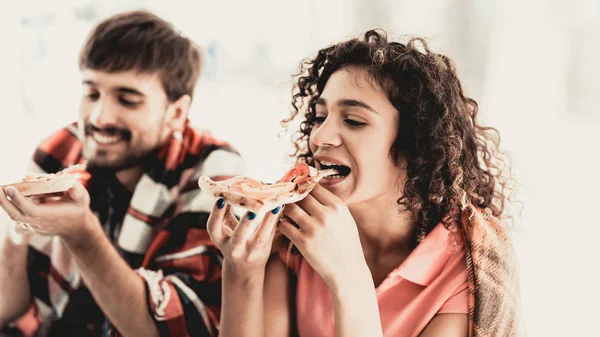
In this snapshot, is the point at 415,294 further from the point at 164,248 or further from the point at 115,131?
the point at 115,131

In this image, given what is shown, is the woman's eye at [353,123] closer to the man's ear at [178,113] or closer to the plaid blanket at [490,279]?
the plaid blanket at [490,279]

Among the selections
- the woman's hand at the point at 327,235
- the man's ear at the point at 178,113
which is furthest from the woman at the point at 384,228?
the man's ear at the point at 178,113

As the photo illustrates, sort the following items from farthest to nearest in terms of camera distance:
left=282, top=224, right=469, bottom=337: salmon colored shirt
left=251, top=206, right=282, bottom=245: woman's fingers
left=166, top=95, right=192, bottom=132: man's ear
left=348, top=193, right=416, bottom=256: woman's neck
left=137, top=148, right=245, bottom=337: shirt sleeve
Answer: left=166, top=95, right=192, bottom=132: man's ear
left=137, top=148, right=245, bottom=337: shirt sleeve
left=348, top=193, right=416, bottom=256: woman's neck
left=282, top=224, right=469, bottom=337: salmon colored shirt
left=251, top=206, right=282, bottom=245: woman's fingers

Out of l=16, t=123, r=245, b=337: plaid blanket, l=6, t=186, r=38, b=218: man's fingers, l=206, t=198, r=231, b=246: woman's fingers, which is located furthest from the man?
l=206, t=198, r=231, b=246: woman's fingers

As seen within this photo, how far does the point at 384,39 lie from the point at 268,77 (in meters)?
0.67

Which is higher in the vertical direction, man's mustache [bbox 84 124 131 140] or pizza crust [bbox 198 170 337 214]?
pizza crust [bbox 198 170 337 214]

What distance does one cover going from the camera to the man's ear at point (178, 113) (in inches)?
73.3

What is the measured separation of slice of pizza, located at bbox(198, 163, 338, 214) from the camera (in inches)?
44.3

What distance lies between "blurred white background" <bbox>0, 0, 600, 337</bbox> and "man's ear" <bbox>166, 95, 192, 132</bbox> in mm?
134

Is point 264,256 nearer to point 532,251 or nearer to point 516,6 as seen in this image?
point 532,251

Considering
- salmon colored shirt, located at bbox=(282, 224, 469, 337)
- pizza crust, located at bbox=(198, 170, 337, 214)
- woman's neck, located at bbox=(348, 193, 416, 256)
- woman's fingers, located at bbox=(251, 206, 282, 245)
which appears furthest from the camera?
woman's neck, located at bbox=(348, 193, 416, 256)

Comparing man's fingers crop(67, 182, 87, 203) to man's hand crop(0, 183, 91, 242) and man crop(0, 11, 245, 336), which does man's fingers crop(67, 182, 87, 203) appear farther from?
man crop(0, 11, 245, 336)

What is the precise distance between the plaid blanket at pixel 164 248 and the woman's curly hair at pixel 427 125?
56 centimetres

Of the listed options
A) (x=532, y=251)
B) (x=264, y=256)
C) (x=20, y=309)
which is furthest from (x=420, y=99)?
(x=20, y=309)
